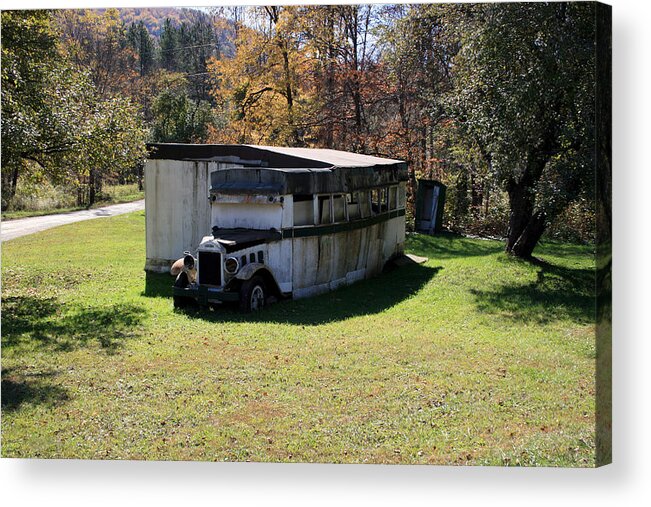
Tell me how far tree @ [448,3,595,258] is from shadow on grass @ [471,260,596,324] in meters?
0.54

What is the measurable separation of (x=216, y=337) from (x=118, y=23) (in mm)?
2992

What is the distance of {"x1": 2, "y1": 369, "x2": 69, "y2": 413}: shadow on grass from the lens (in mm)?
6297

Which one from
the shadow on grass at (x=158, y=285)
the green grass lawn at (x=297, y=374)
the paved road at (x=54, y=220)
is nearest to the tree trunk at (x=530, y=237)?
the green grass lawn at (x=297, y=374)

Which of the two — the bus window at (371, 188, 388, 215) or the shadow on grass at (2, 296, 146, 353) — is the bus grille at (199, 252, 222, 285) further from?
the bus window at (371, 188, 388, 215)

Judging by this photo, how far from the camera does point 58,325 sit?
688 cm

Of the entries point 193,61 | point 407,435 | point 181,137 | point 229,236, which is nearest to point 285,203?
point 229,236

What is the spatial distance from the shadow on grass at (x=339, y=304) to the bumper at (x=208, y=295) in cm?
11

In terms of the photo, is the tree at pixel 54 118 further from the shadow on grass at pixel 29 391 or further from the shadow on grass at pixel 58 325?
the shadow on grass at pixel 29 391

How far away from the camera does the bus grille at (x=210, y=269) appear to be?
Result: 8398 millimetres

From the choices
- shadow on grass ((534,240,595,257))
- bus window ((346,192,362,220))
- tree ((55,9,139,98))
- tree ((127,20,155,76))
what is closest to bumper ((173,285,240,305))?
tree ((55,9,139,98))

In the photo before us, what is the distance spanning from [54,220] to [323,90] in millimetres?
3172

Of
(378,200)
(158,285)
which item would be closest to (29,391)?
(158,285)

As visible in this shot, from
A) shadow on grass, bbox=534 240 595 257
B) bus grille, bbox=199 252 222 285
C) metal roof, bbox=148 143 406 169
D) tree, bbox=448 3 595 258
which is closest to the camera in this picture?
tree, bbox=448 3 595 258

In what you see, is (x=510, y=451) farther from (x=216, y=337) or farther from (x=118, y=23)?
(x=118, y=23)
